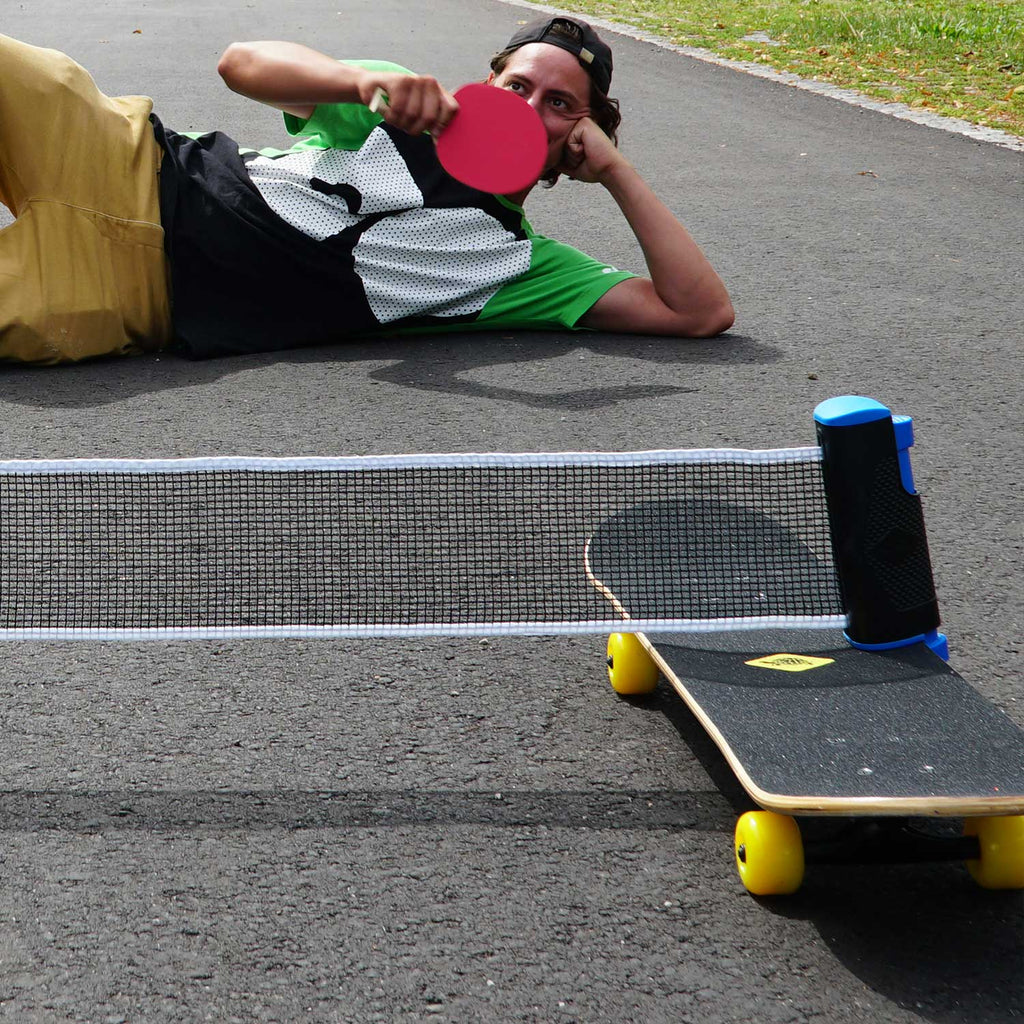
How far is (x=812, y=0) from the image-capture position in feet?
55.8

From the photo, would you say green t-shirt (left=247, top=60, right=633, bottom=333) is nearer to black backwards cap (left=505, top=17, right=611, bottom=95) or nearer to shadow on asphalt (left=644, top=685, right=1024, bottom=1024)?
black backwards cap (left=505, top=17, right=611, bottom=95)

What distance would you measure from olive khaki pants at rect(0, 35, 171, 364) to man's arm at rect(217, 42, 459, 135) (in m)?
0.50

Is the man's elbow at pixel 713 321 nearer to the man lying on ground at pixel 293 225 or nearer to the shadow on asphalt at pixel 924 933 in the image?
the man lying on ground at pixel 293 225

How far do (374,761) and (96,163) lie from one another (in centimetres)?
315

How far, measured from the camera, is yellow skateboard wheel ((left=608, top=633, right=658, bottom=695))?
9.24 ft

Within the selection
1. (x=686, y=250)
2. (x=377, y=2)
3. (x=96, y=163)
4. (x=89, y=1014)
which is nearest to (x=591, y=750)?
(x=89, y=1014)

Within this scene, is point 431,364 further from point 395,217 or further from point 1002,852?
point 1002,852

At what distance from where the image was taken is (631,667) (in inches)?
111

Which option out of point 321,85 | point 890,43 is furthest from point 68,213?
point 890,43

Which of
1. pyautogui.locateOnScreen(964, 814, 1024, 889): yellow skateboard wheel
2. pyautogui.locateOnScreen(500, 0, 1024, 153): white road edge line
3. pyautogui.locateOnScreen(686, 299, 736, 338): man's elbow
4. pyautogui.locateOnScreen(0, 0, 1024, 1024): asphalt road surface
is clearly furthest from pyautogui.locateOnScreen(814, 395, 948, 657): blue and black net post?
pyautogui.locateOnScreen(500, 0, 1024, 153): white road edge line

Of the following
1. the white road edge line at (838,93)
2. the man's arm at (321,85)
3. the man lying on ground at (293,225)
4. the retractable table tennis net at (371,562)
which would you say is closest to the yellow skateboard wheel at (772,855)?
the retractable table tennis net at (371,562)

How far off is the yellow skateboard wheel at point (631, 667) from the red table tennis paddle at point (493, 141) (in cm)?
231

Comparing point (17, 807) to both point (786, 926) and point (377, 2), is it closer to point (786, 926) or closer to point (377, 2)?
point (786, 926)

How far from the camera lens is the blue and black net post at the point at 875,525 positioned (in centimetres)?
260
